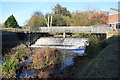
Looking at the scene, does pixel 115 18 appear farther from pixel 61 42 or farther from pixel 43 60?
pixel 43 60

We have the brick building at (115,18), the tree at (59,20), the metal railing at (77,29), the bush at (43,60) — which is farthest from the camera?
the tree at (59,20)

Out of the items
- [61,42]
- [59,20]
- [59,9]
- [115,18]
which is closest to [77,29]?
[61,42]

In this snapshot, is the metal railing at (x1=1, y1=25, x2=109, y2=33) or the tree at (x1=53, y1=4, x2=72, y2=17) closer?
the metal railing at (x1=1, y1=25, x2=109, y2=33)

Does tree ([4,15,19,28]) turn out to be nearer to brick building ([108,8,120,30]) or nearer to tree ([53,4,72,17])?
tree ([53,4,72,17])

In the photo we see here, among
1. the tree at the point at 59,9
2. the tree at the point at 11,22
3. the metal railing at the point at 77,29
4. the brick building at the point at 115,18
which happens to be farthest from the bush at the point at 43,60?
the tree at the point at 59,9

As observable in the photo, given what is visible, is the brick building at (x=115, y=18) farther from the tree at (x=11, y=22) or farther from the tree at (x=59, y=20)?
the tree at (x=11, y=22)

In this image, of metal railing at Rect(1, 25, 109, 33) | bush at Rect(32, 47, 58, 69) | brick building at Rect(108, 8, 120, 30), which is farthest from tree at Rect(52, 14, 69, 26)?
bush at Rect(32, 47, 58, 69)

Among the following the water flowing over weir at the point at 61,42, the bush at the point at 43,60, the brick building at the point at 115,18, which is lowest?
the bush at the point at 43,60

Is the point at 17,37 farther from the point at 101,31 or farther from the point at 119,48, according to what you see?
the point at 119,48

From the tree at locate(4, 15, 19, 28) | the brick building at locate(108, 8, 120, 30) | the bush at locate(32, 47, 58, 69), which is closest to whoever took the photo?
the bush at locate(32, 47, 58, 69)

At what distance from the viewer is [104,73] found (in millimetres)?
4793

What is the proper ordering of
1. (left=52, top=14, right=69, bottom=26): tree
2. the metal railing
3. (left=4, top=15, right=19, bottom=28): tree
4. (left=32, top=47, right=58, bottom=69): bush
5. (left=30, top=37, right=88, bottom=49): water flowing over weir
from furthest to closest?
1. (left=4, top=15, right=19, bottom=28): tree
2. (left=52, top=14, right=69, bottom=26): tree
3. the metal railing
4. (left=30, top=37, right=88, bottom=49): water flowing over weir
5. (left=32, top=47, right=58, bottom=69): bush

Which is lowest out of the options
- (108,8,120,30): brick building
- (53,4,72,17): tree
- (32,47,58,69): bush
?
(32,47,58,69): bush

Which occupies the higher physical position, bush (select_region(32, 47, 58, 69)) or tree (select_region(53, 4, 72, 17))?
tree (select_region(53, 4, 72, 17))
